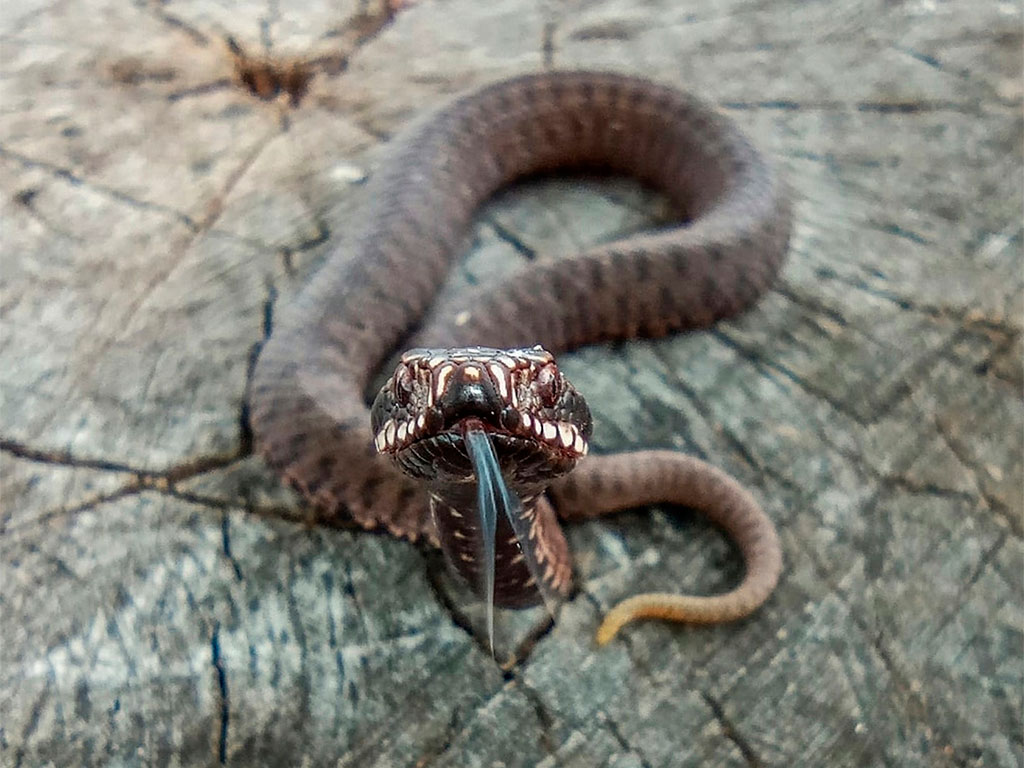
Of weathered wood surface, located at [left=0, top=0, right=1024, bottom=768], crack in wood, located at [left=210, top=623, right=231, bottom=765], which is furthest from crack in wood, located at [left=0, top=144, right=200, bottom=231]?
crack in wood, located at [left=210, top=623, right=231, bottom=765]

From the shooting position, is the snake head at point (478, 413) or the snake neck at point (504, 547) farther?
the snake neck at point (504, 547)

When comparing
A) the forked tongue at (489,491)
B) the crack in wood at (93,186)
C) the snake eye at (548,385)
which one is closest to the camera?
the forked tongue at (489,491)

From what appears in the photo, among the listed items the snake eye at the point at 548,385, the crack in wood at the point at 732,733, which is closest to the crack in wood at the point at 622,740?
the crack in wood at the point at 732,733

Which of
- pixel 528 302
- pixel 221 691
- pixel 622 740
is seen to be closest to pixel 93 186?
pixel 528 302

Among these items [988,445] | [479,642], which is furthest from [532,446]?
[988,445]

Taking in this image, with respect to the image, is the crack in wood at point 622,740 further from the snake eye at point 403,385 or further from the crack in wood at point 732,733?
the snake eye at point 403,385

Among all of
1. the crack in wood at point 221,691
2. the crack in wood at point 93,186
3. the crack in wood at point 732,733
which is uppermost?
the crack in wood at point 93,186
